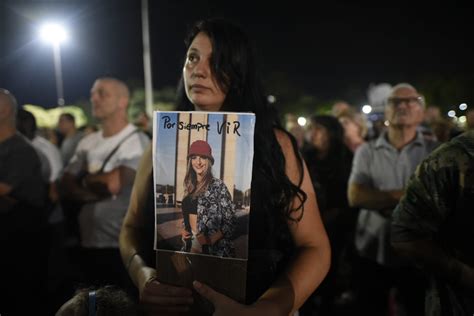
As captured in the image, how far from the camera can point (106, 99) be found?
3.89m

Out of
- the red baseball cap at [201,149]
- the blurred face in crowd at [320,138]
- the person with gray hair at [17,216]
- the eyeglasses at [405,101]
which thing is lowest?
the person with gray hair at [17,216]

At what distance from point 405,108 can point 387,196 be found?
29.8 inches

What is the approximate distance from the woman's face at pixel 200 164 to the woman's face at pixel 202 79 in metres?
0.34

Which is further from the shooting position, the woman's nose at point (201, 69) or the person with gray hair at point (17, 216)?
the person with gray hair at point (17, 216)

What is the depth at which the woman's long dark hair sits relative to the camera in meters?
1.51

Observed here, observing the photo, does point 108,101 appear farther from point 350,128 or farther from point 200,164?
point 350,128

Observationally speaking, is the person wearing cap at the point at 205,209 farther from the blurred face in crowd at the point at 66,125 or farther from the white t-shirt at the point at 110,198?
the blurred face in crowd at the point at 66,125

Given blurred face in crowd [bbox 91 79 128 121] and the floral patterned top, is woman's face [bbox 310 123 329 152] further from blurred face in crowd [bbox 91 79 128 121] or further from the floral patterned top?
the floral patterned top

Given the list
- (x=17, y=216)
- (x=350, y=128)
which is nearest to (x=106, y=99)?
(x=17, y=216)

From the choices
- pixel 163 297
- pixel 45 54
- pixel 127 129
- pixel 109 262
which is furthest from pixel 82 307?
pixel 45 54

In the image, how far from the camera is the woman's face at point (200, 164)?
125 centimetres

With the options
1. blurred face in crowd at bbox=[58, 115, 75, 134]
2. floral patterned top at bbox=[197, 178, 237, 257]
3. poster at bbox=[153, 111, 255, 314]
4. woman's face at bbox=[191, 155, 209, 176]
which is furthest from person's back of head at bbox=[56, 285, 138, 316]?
Result: blurred face in crowd at bbox=[58, 115, 75, 134]

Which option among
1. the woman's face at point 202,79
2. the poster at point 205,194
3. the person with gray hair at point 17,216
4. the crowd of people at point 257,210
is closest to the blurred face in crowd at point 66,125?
the crowd of people at point 257,210

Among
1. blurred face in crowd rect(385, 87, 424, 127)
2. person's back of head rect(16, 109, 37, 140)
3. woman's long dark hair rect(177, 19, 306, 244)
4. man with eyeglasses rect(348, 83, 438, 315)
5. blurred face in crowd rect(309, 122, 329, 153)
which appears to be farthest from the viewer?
person's back of head rect(16, 109, 37, 140)
